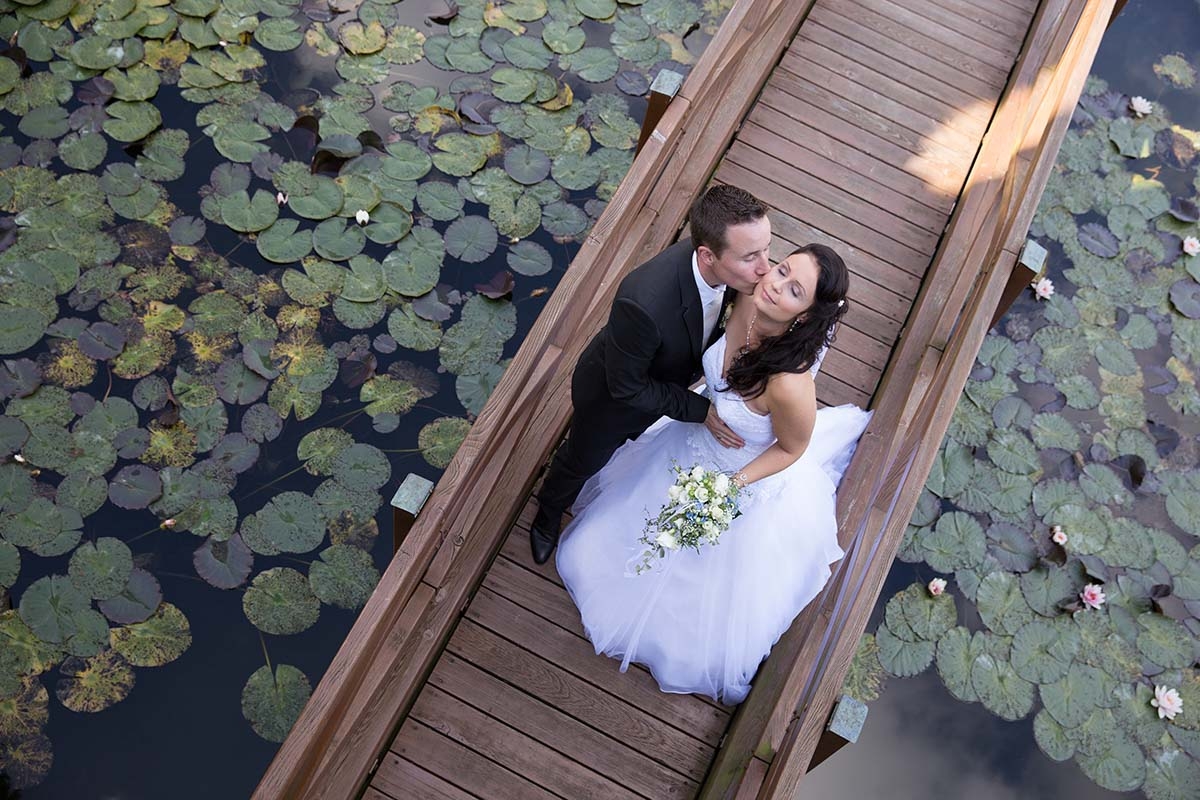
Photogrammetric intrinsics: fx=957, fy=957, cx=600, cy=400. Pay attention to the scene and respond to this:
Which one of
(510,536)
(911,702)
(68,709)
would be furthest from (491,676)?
(911,702)

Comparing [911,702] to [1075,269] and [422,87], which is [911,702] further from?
[422,87]

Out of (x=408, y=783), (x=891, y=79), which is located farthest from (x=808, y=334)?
(x=891, y=79)

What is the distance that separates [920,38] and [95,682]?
4.80 meters

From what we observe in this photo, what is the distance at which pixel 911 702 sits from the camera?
4.24m

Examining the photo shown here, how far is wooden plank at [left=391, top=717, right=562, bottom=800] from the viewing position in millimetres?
3086

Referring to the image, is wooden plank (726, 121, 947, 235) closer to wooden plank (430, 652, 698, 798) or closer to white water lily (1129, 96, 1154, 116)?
wooden plank (430, 652, 698, 798)

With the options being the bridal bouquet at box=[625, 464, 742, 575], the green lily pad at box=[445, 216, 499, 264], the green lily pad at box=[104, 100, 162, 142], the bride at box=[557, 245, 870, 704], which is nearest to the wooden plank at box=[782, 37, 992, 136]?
the green lily pad at box=[445, 216, 499, 264]

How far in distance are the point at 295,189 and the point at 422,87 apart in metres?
0.97

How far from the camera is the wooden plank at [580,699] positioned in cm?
320

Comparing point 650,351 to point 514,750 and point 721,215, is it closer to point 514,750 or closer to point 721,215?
point 721,215

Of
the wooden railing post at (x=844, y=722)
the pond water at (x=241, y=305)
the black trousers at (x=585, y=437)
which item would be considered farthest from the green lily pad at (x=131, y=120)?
the wooden railing post at (x=844, y=722)

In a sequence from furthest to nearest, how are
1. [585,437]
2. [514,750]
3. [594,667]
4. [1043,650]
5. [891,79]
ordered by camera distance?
[891,79] → [1043,650] → [594,667] → [514,750] → [585,437]

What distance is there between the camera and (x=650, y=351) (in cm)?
254

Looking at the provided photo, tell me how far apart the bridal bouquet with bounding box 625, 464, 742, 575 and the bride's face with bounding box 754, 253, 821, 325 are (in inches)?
20.5
